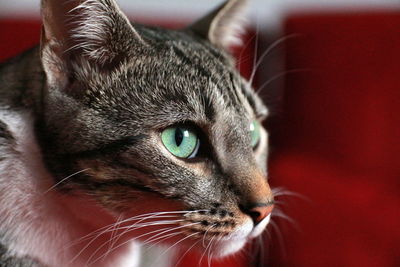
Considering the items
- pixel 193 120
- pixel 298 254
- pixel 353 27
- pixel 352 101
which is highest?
pixel 193 120

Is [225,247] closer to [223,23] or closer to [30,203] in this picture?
[30,203]

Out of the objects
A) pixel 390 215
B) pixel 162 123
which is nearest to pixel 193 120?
pixel 162 123

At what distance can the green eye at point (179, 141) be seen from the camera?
670 millimetres

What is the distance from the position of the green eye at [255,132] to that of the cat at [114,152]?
2.6 inches

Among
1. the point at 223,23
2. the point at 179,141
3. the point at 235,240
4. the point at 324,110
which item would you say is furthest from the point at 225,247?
the point at 324,110

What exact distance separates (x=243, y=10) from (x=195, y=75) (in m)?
0.29

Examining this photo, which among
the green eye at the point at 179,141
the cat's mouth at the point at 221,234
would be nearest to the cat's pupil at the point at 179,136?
the green eye at the point at 179,141

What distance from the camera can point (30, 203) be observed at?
0.69 meters

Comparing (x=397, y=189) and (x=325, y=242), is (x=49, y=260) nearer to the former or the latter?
(x=325, y=242)

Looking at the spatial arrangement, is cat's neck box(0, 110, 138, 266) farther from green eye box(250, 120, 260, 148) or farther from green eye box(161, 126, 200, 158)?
green eye box(250, 120, 260, 148)

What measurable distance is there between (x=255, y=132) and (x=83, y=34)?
0.33 meters

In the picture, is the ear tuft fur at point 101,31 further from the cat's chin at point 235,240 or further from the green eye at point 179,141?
the cat's chin at point 235,240

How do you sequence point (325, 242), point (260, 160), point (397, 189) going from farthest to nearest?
point (397, 189) < point (325, 242) < point (260, 160)

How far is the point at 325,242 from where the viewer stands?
1192 millimetres
